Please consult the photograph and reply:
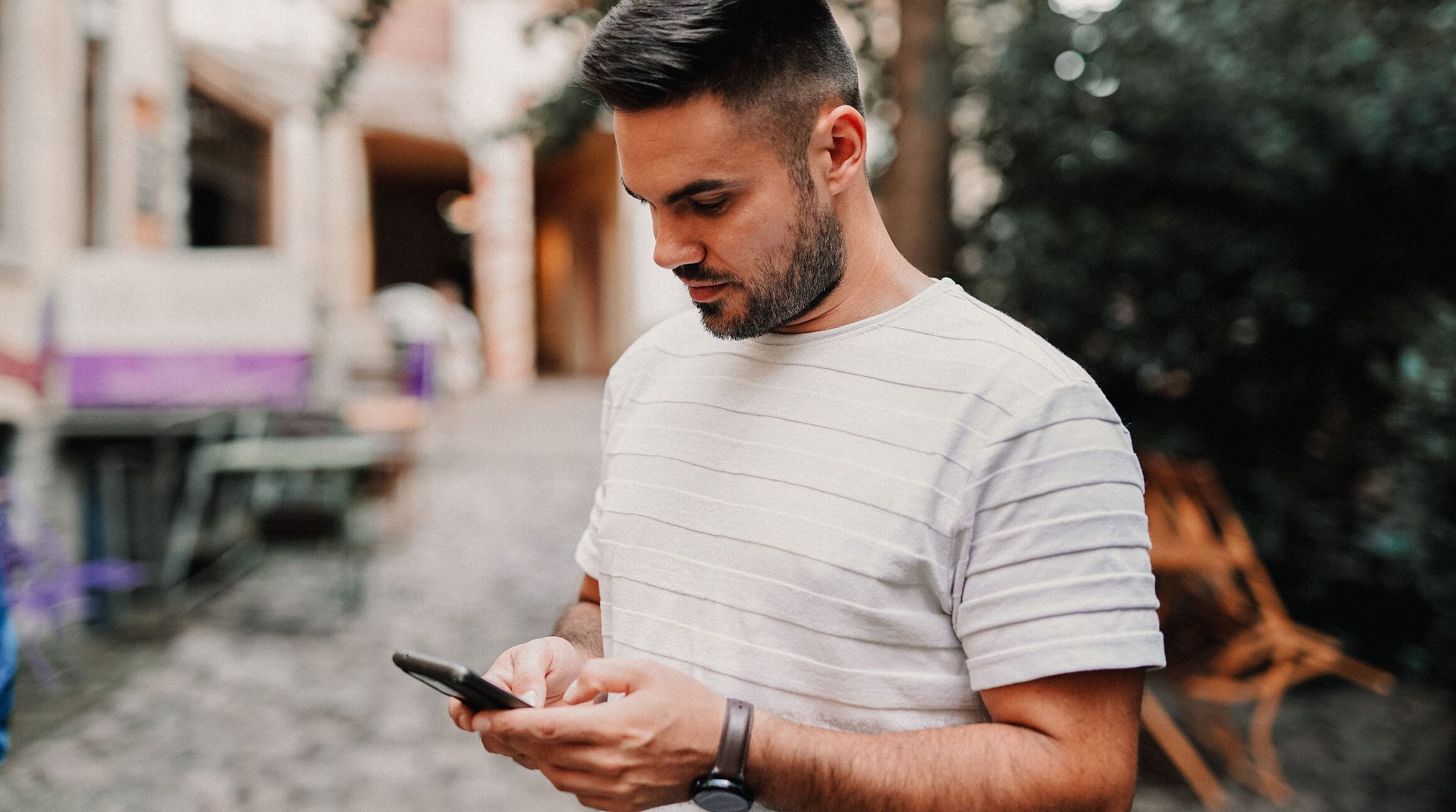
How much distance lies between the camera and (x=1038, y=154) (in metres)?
4.81

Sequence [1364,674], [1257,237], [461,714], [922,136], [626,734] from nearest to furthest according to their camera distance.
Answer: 1. [626,734]
2. [461,714]
3. [922,136]
4. [1364,674]
5. [1257,237]

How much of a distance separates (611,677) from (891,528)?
0.36 meters

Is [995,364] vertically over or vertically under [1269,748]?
over

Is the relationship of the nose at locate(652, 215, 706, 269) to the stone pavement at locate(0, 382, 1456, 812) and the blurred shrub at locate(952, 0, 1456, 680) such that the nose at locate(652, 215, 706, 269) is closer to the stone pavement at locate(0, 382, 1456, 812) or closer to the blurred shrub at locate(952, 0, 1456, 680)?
the stone pavement at locate(0, 382, 1456, 812)

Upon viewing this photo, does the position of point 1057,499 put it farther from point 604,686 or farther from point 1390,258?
point 1390,258

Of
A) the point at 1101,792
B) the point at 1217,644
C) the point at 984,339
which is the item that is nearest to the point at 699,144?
the point at 984,339

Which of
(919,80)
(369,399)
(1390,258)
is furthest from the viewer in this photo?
(369,399)

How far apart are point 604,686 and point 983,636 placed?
419mm

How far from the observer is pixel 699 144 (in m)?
1.25

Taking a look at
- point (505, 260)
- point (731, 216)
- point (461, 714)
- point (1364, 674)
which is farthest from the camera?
point (505, 260)

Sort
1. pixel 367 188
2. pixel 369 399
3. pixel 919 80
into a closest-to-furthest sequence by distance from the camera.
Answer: pixel 919 80 < pixel 369 399 < pixel 367 188

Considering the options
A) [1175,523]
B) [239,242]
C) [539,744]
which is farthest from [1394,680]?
[239,242]

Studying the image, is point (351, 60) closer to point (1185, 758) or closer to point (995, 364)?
point (995, 364)

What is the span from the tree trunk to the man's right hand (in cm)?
239
